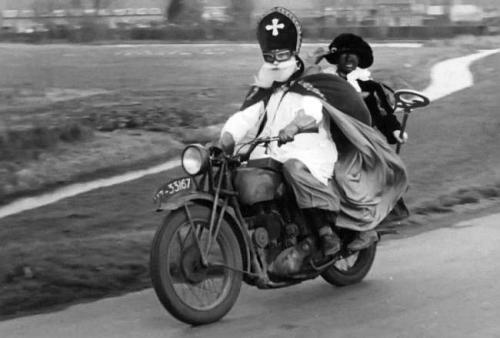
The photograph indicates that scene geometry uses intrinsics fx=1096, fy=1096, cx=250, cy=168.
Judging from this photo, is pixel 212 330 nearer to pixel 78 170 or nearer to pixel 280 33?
pixel 280 33

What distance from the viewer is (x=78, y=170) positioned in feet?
38.9

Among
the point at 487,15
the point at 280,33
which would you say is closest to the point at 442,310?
the point at 280,33

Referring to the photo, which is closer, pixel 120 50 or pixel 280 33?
pixel 280 33

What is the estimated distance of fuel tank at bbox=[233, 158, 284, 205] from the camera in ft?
21.3

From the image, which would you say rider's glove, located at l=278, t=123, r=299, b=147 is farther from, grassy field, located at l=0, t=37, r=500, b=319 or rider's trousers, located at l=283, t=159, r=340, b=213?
grassy field, located at l=0, t=37, r=500, b=319

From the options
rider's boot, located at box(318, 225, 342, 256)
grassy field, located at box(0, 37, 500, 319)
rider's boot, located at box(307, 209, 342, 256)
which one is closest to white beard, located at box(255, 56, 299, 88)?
rider's boot, located at box(307, 209, 342, 256)

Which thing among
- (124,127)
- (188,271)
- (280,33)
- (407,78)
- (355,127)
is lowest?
(407,78)

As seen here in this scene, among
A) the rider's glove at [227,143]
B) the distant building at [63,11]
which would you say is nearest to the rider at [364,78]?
the rider's glove at [227,143]

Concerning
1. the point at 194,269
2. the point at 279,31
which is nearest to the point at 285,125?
the point at 279,31

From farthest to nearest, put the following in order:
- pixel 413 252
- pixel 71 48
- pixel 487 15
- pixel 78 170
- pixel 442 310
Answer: pixel 487 15 < pixel 71 48 < pixel 78 170 < pixel 413 252 < pixel 442 310

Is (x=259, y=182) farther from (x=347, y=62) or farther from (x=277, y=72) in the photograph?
(x=347, y=62)

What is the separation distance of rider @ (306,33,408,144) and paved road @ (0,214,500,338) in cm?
102

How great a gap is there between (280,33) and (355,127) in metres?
0.81

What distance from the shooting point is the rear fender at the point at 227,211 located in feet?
20.2
